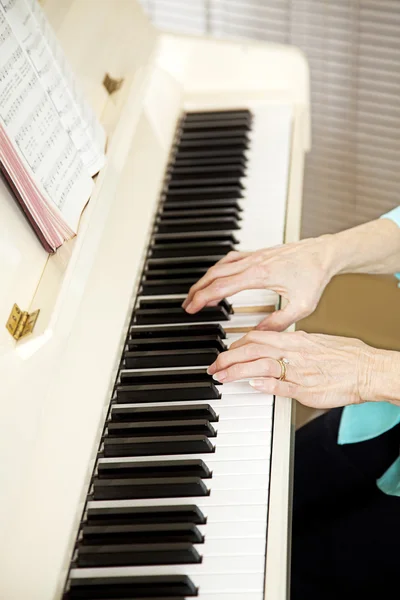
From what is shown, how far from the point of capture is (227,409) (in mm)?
1356

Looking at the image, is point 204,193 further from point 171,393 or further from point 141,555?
point 141,555

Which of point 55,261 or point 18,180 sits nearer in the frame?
point 18,180

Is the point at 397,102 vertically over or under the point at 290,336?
under

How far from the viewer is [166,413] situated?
1347 millimetres

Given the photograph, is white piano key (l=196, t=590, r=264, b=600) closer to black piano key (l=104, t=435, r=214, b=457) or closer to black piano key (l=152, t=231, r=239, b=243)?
black piano key (l=104, t=435, r=214, b=457)

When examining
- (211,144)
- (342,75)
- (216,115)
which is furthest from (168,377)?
(342,75)

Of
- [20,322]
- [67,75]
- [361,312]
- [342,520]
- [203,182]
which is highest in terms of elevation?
[67,75]

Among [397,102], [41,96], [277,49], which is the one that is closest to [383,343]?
[277,49]

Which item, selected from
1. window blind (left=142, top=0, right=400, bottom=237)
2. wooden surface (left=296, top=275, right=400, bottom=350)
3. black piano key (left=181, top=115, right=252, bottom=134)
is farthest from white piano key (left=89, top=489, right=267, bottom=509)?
window blind (left=142, top=0, right=400, bottom=237)

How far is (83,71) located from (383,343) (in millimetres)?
1087

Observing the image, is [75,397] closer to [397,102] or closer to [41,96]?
[41,96]

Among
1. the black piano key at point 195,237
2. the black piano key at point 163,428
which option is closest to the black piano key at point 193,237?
the black piano key at point 195,237

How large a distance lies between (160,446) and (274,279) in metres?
0.42

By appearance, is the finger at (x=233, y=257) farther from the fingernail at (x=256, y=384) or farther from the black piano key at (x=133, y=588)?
the black piano key at (x=133, y=588)
